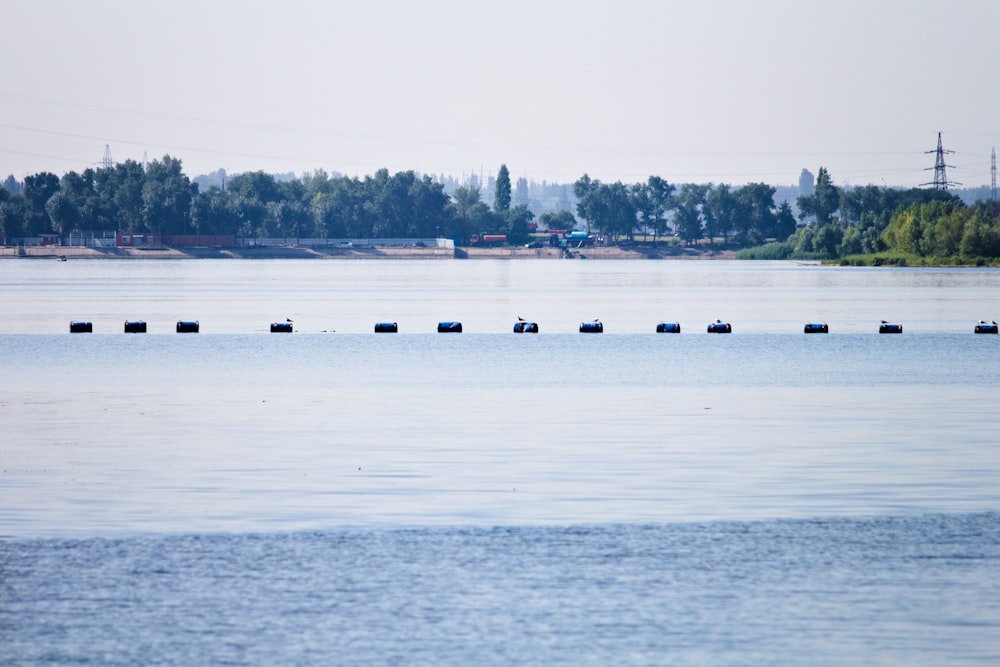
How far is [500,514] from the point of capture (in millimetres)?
25391

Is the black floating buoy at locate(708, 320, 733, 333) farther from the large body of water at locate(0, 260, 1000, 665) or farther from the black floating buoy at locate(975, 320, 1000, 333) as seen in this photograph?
the large body of water at locate(0, 260, 1000, 665)

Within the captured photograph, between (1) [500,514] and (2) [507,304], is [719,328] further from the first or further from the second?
(1) [500,514]

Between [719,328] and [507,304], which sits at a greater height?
[719,328]

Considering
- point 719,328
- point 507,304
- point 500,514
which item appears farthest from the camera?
point 507,304

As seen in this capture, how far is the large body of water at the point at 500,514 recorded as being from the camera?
1842 centimetres

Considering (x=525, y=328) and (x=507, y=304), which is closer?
(x=525, y=328)

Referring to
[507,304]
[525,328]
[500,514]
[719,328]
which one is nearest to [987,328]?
[719,328]

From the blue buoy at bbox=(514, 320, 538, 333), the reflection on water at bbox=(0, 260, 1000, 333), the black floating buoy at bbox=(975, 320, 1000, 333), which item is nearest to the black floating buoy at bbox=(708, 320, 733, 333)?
the reflection on water at bbox=(0, 260, 1000, 333)

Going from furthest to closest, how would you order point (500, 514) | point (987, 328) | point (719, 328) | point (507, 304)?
point (507, 304) → point (719, 328) → point (987, 328) → point (500, 514)

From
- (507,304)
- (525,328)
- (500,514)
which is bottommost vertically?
(507,304)

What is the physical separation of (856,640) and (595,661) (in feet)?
10.6

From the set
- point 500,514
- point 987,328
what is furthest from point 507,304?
point 500,514

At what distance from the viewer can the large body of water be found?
1842 cm

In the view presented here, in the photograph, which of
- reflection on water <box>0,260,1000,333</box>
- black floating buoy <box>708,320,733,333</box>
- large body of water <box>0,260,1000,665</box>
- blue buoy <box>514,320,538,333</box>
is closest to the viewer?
large body of water <box>0,260,1000,665</box>
